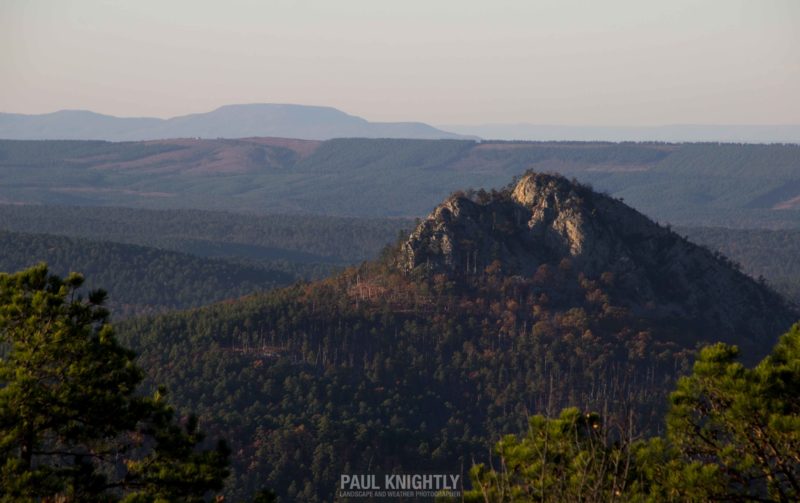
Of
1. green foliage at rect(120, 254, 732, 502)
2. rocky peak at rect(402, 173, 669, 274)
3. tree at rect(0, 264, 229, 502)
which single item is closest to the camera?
tree at rect(0, 264, 229, 502)

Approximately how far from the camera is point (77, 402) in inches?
1241

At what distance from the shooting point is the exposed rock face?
13138 centimetres

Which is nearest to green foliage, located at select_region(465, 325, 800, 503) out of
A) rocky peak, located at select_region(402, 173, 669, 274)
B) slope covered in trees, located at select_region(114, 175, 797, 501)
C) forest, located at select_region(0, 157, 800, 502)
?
forest, located at select_region(0, 157, 800, 502)

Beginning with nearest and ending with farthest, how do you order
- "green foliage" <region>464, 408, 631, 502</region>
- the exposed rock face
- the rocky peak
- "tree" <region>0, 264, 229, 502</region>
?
"green foliage" <region>464, 408, 631, 502</region> → "tree" <region>0, 264, 229, 502</region> → the exposed rock face → the rocky peak

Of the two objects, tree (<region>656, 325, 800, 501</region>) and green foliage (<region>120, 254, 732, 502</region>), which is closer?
tree (<region>656, 325, 800, 501</region>)

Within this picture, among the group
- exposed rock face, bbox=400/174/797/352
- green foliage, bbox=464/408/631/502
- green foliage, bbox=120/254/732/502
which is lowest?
green foliage, bbox=120/254/732/502

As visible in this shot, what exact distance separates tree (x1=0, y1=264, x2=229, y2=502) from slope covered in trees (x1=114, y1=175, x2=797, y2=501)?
75316 millimetres

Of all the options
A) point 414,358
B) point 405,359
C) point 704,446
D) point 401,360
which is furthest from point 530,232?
point 704,446

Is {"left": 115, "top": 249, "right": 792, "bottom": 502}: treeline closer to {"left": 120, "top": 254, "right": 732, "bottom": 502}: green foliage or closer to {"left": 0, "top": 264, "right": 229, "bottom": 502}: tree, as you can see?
{"left": 120, "top": 254, "right": 732, "bottom": 502}: green foliage

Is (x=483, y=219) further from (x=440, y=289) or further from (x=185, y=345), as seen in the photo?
Result: (x=185, y=345)

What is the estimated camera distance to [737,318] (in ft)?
431

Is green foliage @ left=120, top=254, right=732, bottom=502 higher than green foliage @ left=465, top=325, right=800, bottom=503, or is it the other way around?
green foliage @ left=465, top=325, right=800, bottom=503

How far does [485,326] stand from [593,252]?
48.3 ft

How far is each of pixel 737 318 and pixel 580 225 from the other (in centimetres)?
2045
